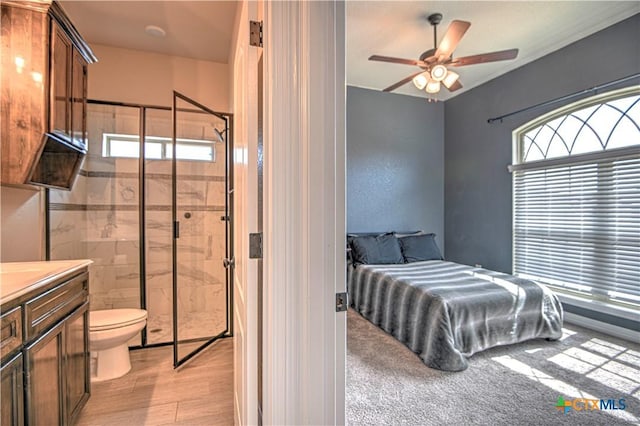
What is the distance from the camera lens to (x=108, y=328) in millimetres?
2098

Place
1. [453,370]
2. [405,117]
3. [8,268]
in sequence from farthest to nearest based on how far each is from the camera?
[405,117] < [453,370] < [8,268]

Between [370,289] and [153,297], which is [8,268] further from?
[370,289]

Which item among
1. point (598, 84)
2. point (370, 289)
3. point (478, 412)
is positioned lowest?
point (478, 412)

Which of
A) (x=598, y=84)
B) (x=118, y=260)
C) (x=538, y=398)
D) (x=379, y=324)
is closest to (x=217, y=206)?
(x=118, y=260)

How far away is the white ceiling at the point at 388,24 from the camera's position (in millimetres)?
2420

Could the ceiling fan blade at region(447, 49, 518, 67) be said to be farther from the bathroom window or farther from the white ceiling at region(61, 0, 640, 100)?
the bathroom window

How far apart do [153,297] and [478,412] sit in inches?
115

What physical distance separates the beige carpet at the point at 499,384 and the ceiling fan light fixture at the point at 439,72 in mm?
2545

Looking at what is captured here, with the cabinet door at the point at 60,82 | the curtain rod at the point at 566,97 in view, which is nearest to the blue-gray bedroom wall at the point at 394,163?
the curtain rod at the point at 566,97

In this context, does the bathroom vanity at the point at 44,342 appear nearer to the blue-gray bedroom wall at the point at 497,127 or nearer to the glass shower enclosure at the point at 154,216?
the glass shower enclosure at the point at 154,216

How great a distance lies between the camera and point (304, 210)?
0.86 m

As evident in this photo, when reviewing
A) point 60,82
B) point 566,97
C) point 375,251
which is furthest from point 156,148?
point 566,97

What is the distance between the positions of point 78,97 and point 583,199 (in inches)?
184

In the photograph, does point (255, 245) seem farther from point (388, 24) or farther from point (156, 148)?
point (388, 24)
